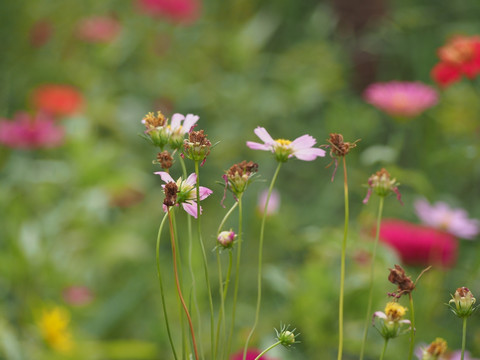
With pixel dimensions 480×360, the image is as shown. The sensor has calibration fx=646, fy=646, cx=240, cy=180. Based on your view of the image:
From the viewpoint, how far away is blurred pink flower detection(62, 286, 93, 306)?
1.04 meters

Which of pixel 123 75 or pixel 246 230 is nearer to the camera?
pixel 246 230

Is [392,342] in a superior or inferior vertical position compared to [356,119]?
inferior

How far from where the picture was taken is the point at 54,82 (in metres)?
1.79

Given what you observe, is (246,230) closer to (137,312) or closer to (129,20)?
(137,312)

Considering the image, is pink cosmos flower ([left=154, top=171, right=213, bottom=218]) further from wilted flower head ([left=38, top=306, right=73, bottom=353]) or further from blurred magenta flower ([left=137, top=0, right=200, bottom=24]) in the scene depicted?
blurred magenta flower ([left=137, top=0, right=200, bottom=24])

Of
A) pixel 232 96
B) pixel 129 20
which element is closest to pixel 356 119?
pixel 232 96

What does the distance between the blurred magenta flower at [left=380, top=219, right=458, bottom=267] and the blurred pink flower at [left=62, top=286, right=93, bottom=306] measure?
495mm

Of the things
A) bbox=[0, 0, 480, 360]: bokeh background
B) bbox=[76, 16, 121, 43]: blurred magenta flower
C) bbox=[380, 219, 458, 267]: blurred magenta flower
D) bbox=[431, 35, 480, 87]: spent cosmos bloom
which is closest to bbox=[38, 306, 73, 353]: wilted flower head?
bbox=[0, 0, 480, 360]: bokeh background

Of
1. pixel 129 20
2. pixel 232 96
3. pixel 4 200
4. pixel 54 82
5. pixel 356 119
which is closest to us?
pixel 4 200

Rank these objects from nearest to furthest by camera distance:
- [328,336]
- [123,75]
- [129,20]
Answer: [328,336]
[123,75]
[129,20]

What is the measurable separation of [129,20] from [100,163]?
1.16m

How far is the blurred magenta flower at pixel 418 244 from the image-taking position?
2.70 feet

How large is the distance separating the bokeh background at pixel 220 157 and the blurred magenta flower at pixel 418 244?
0.03 metres

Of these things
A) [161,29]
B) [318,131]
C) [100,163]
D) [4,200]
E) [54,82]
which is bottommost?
[4,200]
